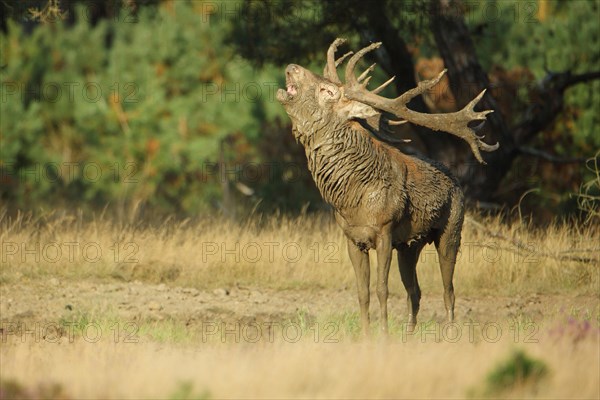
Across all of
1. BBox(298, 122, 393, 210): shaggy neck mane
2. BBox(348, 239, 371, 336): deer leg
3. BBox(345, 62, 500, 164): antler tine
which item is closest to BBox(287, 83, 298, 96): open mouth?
BBox(298, 122, 393, 210): shaggy neck mane

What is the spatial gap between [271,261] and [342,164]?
4.73m

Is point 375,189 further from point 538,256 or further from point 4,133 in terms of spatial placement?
point 4,133

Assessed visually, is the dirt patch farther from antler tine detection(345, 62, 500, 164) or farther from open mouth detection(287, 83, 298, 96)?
open mouth detection(287, 83, 298, 96)

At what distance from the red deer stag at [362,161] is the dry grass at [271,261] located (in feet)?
12.2

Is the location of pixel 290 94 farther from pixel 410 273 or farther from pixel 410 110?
pixel 410 273

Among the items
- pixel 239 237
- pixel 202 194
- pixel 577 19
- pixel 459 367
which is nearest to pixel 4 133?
pixel 202 194

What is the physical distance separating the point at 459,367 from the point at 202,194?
16985 millimetres

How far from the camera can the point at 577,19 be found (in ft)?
71.6

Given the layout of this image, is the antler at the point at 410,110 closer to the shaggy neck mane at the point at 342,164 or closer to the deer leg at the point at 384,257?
the shaggy neck mane at the point at 342,164

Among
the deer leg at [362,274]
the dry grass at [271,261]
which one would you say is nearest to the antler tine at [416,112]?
the deer leg at [362,274]

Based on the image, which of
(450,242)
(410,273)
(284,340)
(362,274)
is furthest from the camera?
(410,273)

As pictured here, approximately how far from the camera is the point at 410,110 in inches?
356

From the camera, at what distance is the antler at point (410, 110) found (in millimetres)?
8906

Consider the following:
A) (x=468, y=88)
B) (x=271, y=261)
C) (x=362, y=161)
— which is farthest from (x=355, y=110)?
(x=468, y=88)
